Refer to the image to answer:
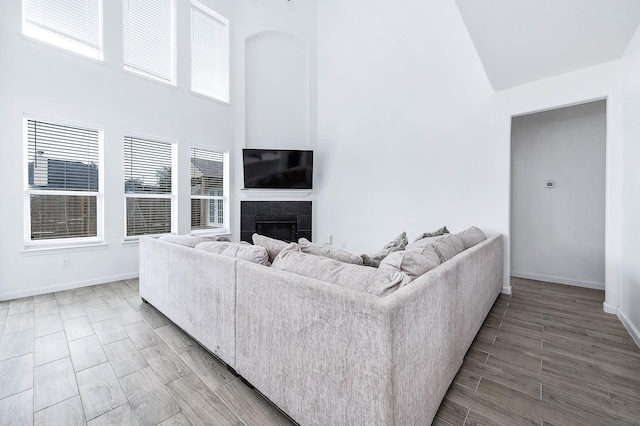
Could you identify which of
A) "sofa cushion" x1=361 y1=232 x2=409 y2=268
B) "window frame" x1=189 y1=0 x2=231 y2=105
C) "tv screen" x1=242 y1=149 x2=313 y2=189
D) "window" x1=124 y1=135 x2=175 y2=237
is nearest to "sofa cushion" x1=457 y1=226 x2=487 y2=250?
"sofa cushion" x1=361 y1=232 x2=409 y2=268

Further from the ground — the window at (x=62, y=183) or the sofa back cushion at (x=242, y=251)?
the window at (x=62, y=183)

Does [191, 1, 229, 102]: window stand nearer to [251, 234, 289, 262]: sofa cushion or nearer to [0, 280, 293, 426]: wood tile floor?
[0, 280, 293, 426]: wood tile floor

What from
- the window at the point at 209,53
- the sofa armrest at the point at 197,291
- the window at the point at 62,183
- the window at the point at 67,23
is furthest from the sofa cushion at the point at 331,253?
the window at the point at 209,53

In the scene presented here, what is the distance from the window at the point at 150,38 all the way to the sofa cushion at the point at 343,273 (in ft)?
14.6

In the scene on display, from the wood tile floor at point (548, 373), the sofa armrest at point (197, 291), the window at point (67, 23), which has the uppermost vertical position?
the window at point (67, 23)

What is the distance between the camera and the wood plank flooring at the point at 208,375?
1.36 m

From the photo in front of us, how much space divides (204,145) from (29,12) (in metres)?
2.45

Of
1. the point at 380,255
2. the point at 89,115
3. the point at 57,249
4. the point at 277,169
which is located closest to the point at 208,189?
the point at 277,169

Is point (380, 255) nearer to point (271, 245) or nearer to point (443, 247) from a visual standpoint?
point (443, 247)

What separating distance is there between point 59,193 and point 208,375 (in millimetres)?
3360

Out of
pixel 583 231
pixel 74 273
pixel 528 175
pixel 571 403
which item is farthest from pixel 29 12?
pixel 583 231

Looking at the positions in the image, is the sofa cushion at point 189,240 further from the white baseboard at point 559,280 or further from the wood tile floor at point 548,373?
the white baseboard at point 559,280

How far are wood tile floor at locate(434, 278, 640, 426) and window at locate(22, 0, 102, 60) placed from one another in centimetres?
554

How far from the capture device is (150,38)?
165 inches
